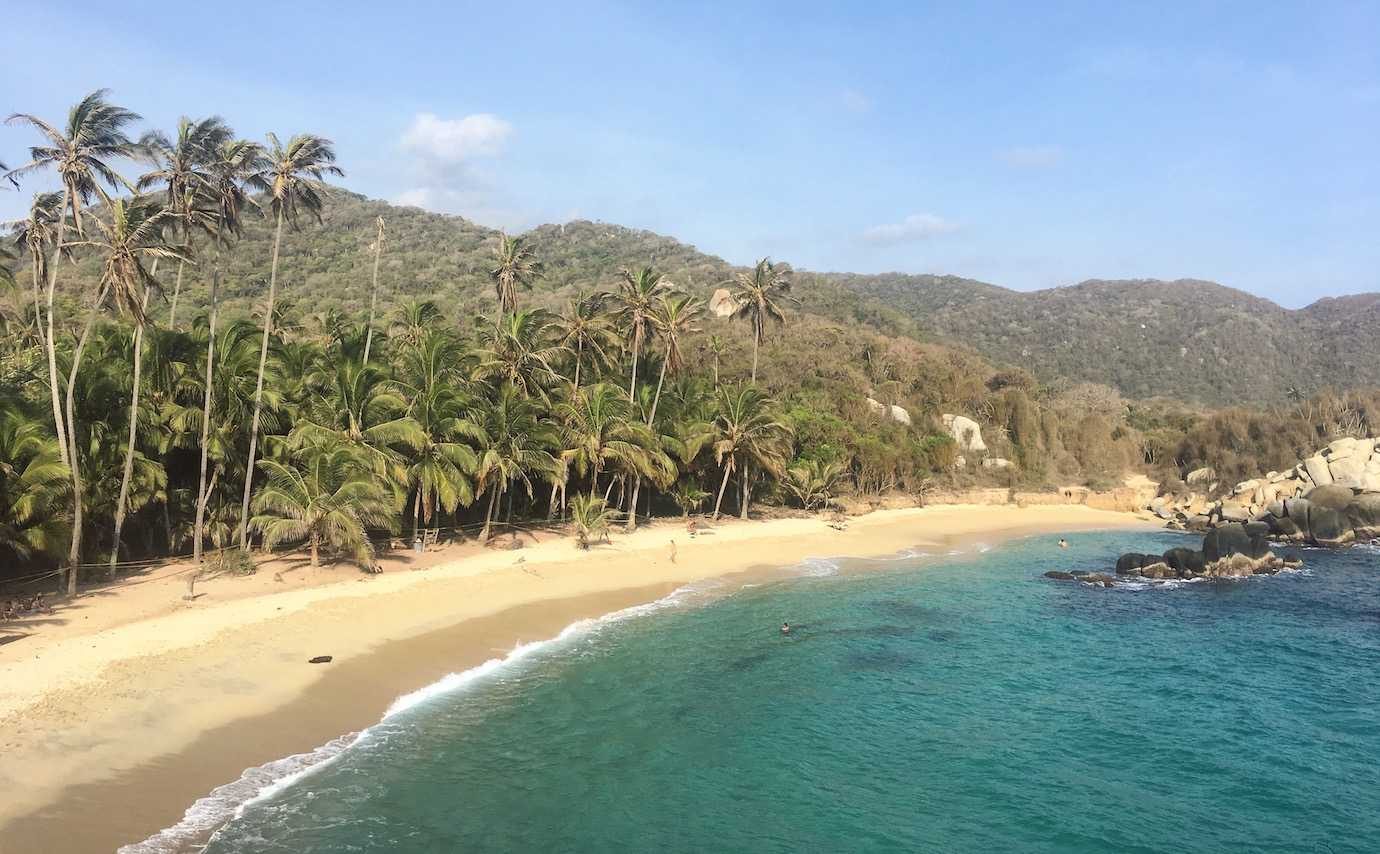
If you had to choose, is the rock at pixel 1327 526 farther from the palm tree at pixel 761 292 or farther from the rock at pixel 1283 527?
the palm tree at pixel 761 292

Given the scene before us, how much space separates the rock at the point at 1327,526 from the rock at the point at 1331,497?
0.55 metres

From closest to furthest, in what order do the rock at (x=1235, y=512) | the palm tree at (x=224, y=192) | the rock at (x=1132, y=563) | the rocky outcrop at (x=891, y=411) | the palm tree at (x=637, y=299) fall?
1. the palm tree at (x=224, y=192)
2. the rock at (x=1132, y=563)
3. the palm tree at (x=637, y=299)
4. the rock at (x=1235, y=512)
5. the rocky outcrop at (x=891, y=411)

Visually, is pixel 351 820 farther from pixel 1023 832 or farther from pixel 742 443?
pixel 742 443

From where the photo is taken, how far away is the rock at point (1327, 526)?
44656 millimetres

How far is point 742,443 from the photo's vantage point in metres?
40.5

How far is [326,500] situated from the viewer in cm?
2377

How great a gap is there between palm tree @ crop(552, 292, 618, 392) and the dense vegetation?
16 centimetres

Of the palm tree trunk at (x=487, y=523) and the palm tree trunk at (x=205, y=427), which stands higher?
the palm tree trunk at (x=205, y=427)

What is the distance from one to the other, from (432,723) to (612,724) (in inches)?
143

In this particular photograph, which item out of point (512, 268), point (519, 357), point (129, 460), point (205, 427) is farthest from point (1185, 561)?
point (129, 460)

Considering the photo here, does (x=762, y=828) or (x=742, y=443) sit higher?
(x=742, y=443)

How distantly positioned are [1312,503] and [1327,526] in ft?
6.77

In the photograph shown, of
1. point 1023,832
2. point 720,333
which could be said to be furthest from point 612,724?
point 720,333

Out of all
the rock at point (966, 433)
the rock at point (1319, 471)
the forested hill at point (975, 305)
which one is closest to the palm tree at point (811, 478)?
the rock at point (966, 433)
